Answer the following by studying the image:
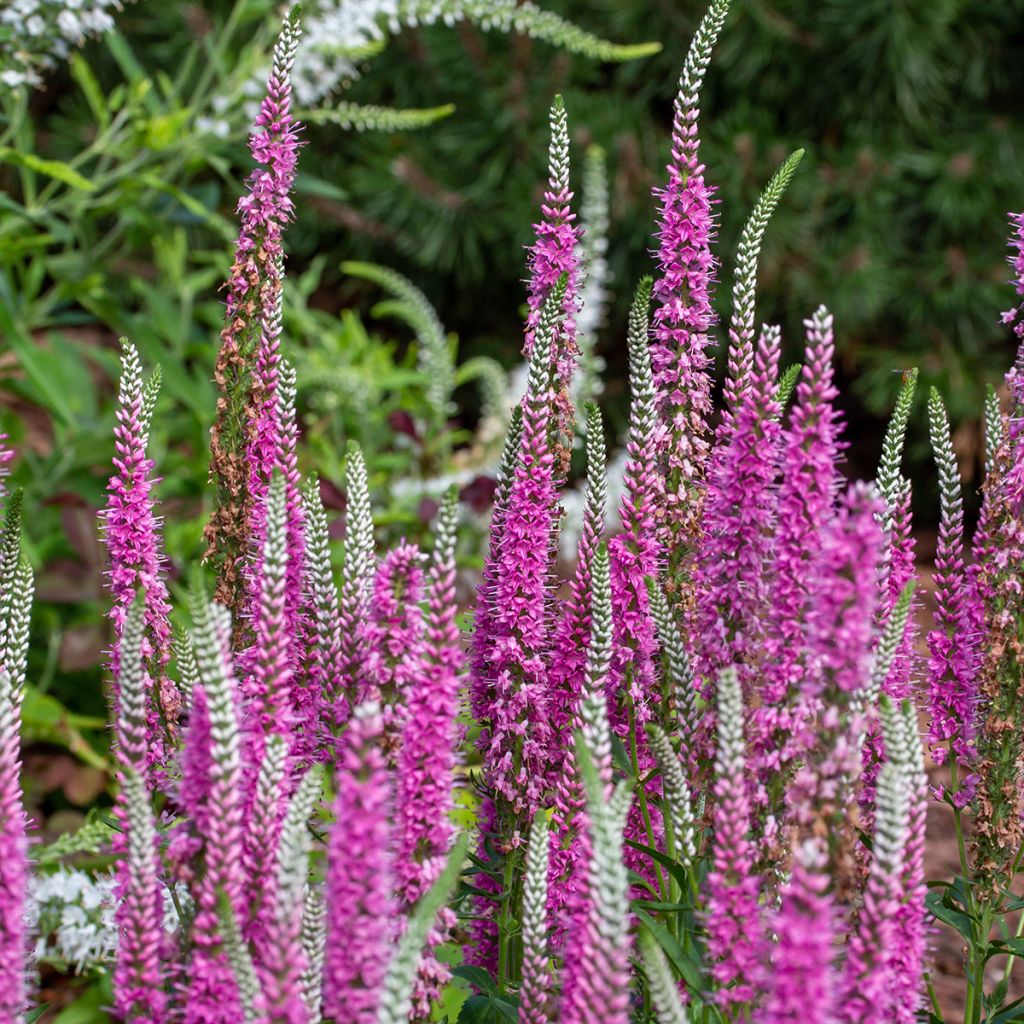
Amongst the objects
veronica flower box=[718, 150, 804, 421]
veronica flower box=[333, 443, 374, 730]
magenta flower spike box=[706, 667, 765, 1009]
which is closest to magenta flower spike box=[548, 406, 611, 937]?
veronica flower box=[718, 150, 804, 421]

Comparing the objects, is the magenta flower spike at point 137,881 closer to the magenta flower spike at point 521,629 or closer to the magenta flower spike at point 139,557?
the magenta flower spike at point 139,557

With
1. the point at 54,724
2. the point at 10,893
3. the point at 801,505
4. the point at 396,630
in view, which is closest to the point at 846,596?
the point at 801,505

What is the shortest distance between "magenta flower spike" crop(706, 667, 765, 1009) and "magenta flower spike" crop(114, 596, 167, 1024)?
0.69 m

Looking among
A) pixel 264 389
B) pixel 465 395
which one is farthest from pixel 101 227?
pixel 264 389

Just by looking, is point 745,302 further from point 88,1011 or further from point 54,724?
point 54,724

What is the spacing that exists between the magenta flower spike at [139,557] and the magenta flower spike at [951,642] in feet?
4.26

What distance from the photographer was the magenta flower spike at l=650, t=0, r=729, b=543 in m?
2.10

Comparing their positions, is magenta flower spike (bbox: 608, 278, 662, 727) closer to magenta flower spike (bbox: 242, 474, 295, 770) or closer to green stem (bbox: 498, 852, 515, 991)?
green stem (bbox: 498, 852, 515, 991)

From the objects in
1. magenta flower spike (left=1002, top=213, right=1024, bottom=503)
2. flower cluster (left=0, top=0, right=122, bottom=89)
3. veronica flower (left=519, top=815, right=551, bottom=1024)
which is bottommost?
veronica flower (left=519, top=815, right=551, bottom=1024)

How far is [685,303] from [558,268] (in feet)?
0.72

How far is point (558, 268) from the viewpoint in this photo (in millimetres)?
2193

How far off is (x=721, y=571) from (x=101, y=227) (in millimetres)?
6868

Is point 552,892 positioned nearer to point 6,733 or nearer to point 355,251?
point 6,733

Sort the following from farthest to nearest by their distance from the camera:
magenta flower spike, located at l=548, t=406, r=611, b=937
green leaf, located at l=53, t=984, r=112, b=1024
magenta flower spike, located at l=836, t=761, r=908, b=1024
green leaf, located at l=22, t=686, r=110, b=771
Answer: green leaf, located at l=22, t=686, r=110, b=771 → green leaf, located at l=53, t=984, r=112, b=1024 → magenta flower spike, located at l=548, t=406, r=611, b=937 → magenta flower spike, located at l=836, t=761, r=908, b=1024
